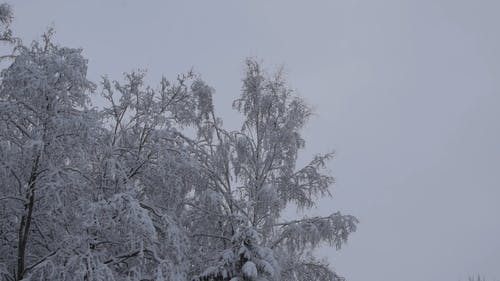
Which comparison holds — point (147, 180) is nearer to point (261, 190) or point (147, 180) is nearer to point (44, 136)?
point (261, 190)

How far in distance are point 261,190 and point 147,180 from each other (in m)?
3.08

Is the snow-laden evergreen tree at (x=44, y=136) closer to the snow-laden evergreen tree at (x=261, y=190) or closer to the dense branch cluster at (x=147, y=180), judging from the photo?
the dense branch cluster at (x=147, y=180)

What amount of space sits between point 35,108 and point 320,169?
8329 mm

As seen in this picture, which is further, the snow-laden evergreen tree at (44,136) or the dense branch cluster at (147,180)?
the dense branch cluster at (147,180)

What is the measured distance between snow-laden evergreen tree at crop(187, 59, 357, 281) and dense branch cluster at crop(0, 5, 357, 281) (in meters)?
0.03

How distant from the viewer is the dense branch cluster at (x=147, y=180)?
13.0 meters

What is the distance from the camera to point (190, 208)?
18172mm

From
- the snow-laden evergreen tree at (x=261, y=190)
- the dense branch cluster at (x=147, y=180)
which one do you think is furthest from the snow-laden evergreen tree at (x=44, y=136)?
the snow-laden evergreen tree at (x=261, y=190)

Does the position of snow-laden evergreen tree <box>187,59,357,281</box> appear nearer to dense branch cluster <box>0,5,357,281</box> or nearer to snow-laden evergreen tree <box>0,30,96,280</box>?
dense branch cluster <box>0,5,357,281</box>

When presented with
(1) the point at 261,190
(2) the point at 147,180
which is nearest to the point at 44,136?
(2) the point at 147,180

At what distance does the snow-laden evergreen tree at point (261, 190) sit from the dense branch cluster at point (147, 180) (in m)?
0.03

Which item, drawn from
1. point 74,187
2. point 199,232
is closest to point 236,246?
point 199,232

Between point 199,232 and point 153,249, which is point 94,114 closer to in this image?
point 153,249

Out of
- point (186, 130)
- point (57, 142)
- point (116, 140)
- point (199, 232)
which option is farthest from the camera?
point (186, 130)
